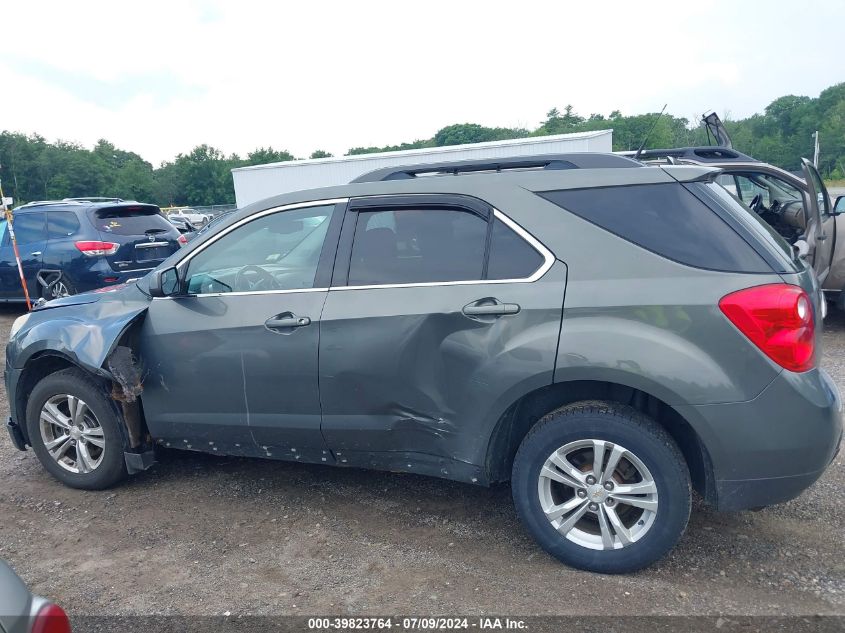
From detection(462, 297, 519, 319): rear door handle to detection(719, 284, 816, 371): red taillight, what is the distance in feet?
2.89

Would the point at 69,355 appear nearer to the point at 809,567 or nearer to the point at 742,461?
the point at 742,461

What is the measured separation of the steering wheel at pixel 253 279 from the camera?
145 inches

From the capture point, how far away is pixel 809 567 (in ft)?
9.93

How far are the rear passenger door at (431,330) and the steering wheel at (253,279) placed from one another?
46cm

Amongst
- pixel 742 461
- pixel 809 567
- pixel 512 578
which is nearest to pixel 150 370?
pixel 512 578

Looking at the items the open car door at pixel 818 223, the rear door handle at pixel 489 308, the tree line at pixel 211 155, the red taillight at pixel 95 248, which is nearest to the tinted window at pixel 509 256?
the rear door handle at pixel 489 308

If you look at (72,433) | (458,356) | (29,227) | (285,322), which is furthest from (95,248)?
(458,356)

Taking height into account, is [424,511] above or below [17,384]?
below

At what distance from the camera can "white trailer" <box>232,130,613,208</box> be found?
19328mm

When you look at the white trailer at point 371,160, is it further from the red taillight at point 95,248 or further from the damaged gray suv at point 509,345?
the damaged gray suv at point 509,345

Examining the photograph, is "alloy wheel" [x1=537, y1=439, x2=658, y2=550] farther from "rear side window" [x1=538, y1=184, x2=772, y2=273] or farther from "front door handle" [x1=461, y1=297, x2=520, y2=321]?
"rear side window" [x1=538, y1=184, x2=772, y2=273]

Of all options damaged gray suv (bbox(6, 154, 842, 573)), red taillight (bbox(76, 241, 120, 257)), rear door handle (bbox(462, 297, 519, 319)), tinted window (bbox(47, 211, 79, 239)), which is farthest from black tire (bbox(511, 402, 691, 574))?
tinted window (bbox(47, 211, 79, 239))

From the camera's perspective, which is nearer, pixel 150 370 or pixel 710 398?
pixel 710 398

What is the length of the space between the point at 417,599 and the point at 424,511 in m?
0.84
